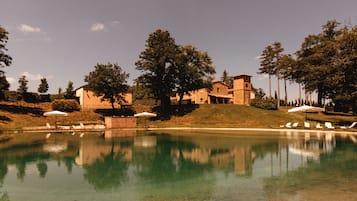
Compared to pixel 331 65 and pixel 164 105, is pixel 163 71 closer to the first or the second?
pixel 164 105

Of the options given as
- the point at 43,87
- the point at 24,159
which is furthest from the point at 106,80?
the point at 24,159

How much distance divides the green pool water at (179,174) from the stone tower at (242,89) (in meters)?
41.0

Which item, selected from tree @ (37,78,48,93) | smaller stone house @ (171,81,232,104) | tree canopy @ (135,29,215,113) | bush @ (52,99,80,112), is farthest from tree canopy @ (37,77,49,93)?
smaller stone house @ (171,81,232,104)

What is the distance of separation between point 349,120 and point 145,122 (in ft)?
116

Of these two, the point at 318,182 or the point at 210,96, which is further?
the point at 210,96

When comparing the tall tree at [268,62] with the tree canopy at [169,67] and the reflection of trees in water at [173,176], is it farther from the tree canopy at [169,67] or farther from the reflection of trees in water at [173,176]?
the reflection of trees in water at [173,176]

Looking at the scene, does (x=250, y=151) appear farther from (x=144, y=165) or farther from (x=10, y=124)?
(x=10, y=124)

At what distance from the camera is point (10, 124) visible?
37.1 m

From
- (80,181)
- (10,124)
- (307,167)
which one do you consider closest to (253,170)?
(307,167)

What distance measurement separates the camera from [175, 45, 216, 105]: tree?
1961 inches

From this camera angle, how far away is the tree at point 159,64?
48969mm

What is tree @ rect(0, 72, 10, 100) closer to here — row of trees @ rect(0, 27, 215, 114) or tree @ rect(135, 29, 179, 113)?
row of trees @ rect(0, 27, 215, 114)

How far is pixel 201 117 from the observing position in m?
46.9

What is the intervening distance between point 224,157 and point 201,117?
30815mm
